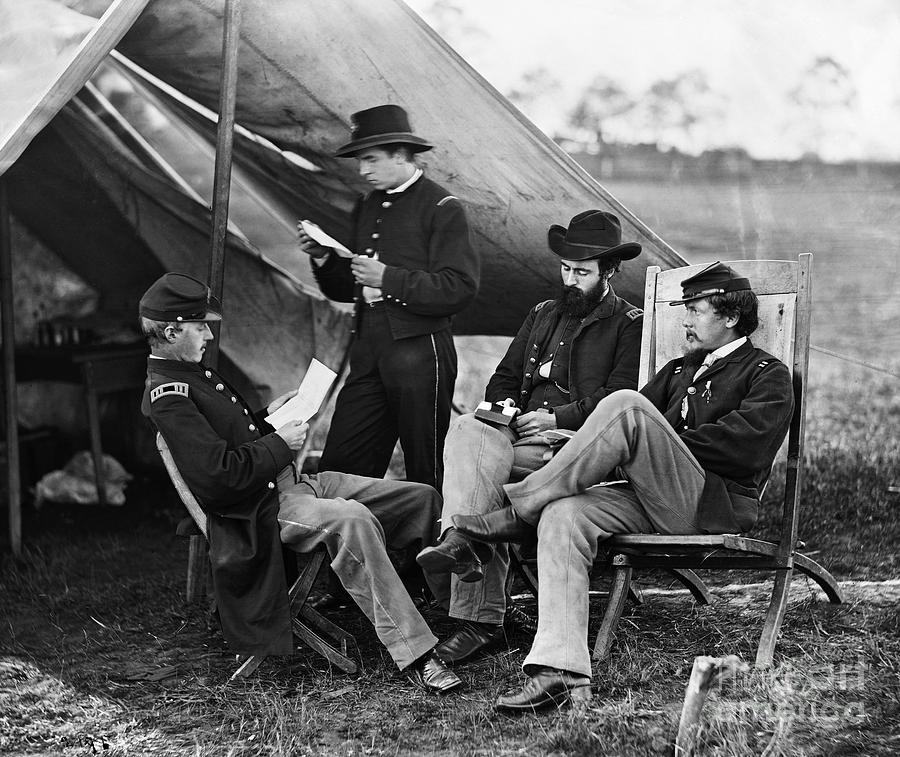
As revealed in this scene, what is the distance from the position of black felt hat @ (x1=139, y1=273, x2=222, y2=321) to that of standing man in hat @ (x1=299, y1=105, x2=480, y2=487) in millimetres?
837

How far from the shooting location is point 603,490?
3369 mm

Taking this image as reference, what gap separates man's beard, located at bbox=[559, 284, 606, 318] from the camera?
13.2ft

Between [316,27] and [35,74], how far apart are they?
3.61ft

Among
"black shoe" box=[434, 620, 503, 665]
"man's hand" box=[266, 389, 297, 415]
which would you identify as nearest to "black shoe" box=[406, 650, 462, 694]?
"black shoe" box=[434, 620, 503, 665]

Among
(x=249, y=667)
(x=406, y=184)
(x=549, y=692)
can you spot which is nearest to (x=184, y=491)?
(x=249, y=667)

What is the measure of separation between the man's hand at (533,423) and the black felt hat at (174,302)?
45.6 inches

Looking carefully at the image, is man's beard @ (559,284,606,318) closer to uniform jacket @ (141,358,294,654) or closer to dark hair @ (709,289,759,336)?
dark hair @ (709,289,759,336)

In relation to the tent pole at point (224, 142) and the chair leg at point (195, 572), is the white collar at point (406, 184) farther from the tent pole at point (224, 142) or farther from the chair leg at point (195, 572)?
the chair leg at point (195, 572)

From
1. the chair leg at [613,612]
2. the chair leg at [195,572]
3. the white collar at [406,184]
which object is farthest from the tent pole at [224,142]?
the chair leg at [613,612]

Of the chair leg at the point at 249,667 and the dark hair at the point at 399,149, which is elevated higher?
the dark hair at the point at 399,149

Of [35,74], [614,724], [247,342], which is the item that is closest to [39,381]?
[247,342]

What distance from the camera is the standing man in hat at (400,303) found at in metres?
4.23

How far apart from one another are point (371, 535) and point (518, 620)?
72 cm

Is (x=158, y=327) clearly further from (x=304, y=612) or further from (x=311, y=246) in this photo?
(x=304, y=612)
